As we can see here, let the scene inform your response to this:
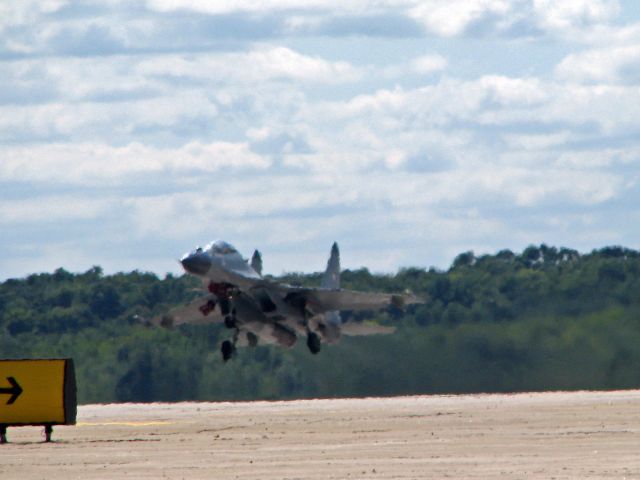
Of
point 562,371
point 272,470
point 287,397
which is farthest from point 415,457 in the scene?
point 287,397

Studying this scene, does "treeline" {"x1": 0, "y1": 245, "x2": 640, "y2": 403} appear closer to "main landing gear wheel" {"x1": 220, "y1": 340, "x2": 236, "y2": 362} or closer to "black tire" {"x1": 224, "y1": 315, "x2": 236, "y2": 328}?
"black tire" {"x1": 224, "y1": 315, "x2": 236, "y2": 328}

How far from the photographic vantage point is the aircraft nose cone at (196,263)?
159ft

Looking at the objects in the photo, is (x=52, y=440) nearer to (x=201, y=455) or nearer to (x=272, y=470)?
(x=201, y=455)

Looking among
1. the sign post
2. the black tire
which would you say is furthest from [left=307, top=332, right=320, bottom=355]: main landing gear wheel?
the sign post

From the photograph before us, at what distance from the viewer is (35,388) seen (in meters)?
33.7

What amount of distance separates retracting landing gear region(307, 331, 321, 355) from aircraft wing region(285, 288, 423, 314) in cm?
94

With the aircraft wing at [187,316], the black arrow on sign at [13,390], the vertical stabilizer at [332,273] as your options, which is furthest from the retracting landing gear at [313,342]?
the black arrow on sign at [13,390]

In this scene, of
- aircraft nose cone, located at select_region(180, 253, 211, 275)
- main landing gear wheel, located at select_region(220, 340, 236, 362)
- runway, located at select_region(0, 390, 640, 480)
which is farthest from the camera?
main landing gear wheel, located at select_region(220, 340, 236, 362)

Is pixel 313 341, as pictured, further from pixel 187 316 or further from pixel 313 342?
pixel 187 316

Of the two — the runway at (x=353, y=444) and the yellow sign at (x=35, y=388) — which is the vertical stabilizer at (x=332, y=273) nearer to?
the runway at (x=353, y=444)

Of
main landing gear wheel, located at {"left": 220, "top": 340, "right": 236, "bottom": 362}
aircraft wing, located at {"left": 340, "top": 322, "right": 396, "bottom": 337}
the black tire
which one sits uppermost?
the black tire

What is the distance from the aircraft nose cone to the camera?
159ft

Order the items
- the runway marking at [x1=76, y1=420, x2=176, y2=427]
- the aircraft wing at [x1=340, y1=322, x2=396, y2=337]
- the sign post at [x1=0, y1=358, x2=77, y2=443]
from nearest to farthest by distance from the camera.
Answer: the sign post at [x1=0, y1=358, x2=77, y2=443], the runway marking at [x1=76, y1=420, x2=176, y2=427], the aircraft wing at [x1=340, y1=322, x2=396, y2=337]

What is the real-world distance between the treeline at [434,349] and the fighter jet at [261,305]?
980 millimetres
